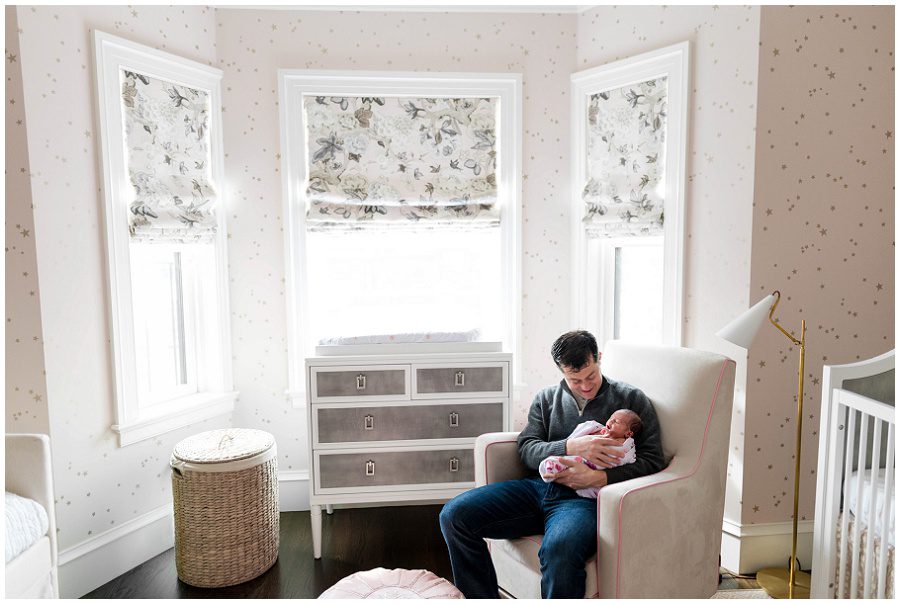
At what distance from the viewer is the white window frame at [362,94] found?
3.02m

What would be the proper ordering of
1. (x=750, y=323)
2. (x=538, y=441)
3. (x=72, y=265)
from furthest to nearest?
(x=72, y=265) < (x=538, y=441) < (x=750, y=323)

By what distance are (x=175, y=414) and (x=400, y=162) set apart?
169 centimetres

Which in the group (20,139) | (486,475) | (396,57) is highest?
(396,57)

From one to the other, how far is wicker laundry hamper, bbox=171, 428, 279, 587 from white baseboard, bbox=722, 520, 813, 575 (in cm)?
201

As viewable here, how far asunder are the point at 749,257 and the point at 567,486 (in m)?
1.23

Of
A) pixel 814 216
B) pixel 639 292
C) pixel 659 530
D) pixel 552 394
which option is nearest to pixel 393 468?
pixel 552 394

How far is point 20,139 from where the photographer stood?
7.06ft

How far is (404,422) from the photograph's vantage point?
8.63ft

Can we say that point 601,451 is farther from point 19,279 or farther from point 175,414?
point 19,279

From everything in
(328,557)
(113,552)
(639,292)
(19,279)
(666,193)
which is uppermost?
(666,193)

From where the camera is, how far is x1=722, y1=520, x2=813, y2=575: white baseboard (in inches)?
98.0

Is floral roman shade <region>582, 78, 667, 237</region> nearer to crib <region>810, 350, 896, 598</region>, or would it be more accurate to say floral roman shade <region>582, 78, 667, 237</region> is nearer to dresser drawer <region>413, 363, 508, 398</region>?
dresser drawer <region>413, 363, 508, 398</region>

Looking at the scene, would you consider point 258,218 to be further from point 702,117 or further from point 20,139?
point 702,117

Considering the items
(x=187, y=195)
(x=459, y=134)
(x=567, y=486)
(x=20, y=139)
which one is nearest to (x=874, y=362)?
(x=567, y=486)
